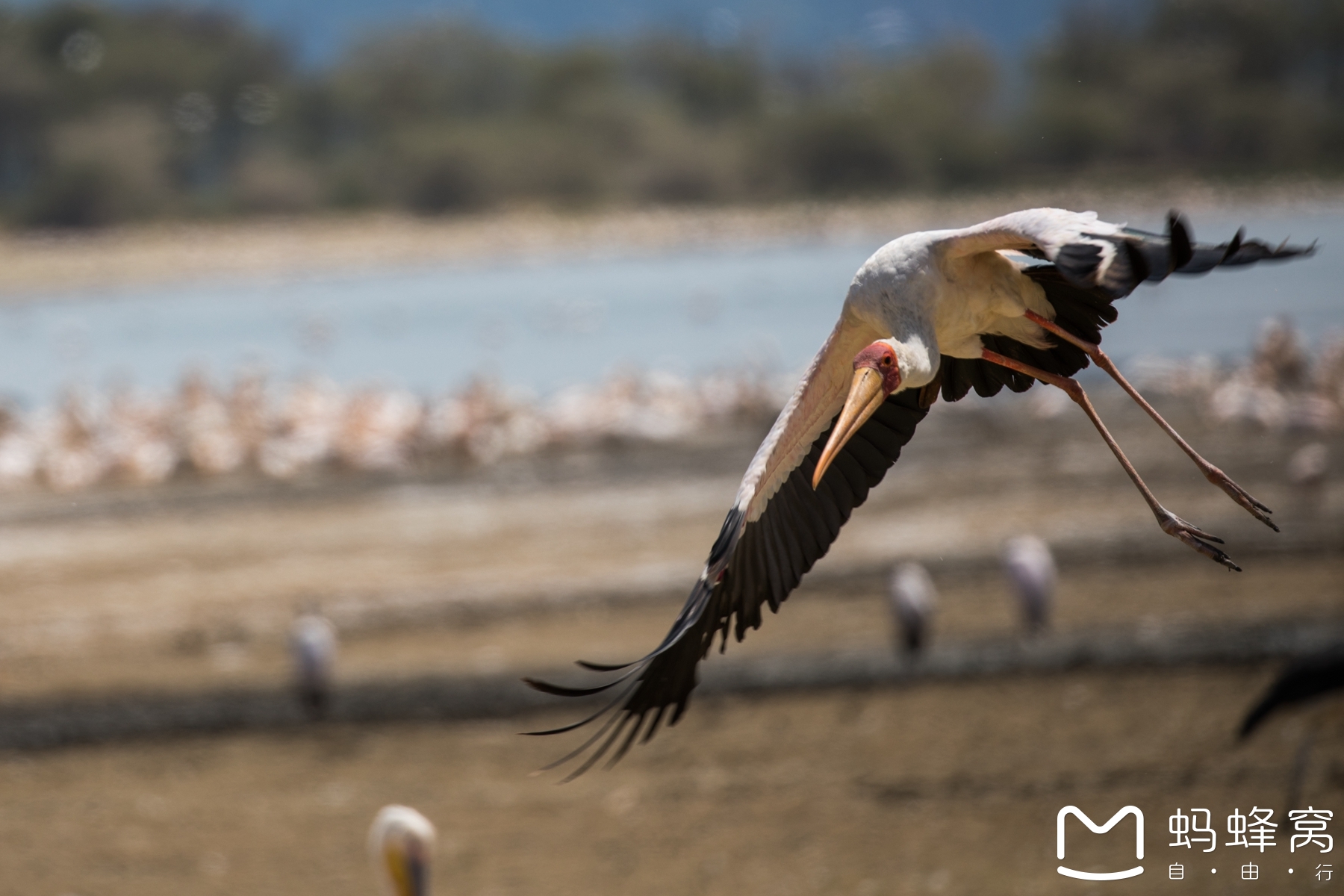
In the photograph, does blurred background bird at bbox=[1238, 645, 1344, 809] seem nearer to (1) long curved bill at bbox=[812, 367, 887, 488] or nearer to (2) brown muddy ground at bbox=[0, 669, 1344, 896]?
(2) brown muddy ground at bbox=[0, 669, 1344, 896]

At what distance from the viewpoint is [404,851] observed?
4.26 meters

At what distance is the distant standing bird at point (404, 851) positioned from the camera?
4.23m

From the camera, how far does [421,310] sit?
2958 cm

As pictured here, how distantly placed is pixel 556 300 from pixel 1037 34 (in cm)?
1052

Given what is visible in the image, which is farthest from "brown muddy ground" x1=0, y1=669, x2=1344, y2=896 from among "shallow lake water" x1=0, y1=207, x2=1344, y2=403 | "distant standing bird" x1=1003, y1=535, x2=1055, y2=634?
"shallow lake water" x1=0, y1=207, x2=1344, y2=403

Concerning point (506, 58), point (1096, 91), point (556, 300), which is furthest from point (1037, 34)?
point (506, 58)

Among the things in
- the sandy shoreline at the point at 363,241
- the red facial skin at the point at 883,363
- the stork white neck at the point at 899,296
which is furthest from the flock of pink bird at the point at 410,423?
the sandy shoreline at the point at 363,241

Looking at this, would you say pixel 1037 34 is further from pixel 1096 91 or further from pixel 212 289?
pixel 212 289

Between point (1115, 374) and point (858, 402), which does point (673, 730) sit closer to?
point (1115, 374)

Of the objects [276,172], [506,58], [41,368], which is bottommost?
[41,368]

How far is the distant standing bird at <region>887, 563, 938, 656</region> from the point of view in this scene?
6539 mm

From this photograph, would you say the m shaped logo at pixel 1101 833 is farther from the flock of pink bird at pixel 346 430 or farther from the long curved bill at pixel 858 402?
the flock of pink bird at pixel 346 430

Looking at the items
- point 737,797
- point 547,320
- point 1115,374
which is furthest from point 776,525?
point 547,320

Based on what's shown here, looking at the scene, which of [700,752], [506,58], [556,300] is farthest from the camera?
[506,58]
